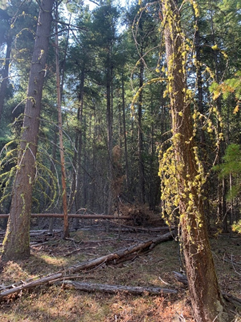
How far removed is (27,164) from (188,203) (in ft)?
17.1

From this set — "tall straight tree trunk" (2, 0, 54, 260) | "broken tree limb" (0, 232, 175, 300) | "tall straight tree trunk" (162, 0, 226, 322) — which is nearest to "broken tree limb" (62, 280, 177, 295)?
"broken tree limb" (0, 232, 175, 300)

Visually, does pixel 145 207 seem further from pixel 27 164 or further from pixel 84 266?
pixel 27 164

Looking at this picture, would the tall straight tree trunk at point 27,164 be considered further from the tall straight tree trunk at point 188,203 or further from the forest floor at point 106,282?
the tall straight tree trunk at point 188,203

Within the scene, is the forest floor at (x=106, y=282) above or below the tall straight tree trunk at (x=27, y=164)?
below

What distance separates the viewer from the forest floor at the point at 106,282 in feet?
12.5

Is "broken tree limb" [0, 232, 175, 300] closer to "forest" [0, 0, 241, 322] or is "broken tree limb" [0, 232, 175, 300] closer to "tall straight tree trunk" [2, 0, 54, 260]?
"forest" [0, 0, 241, 322]

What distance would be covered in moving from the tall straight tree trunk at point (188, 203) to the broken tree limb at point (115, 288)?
1.28 metres

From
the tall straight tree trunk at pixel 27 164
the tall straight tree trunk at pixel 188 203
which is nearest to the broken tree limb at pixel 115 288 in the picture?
the tall straight tree trunk at pixel 188 203

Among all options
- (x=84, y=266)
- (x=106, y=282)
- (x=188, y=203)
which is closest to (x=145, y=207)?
(x=84, y=266)

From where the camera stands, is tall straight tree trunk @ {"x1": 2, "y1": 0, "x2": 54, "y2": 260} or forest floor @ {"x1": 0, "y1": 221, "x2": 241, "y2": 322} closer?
forest floor @ {"x1": 0, "y1": 221, "x2": 241, "y2": 322}

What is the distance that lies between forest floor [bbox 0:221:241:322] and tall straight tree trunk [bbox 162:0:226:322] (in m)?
0.43

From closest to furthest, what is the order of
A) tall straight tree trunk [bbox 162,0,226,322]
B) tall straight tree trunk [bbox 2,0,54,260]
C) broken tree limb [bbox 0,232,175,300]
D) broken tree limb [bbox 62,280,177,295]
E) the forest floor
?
tall straight tree trunk [bbox 162,0,226,322]
the forest floor
broken tree limb [bbox 62,280,177,295]
broken tree limb [bbox 0,232,175,300]
tall straight tree trunk [bbox 2,0,54,260]

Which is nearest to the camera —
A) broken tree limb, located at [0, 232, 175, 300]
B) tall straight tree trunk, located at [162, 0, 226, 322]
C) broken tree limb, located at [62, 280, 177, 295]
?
tall straight tree trunk, located at [162, 0, 226, 322]

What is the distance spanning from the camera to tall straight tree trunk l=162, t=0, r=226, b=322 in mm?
2861
